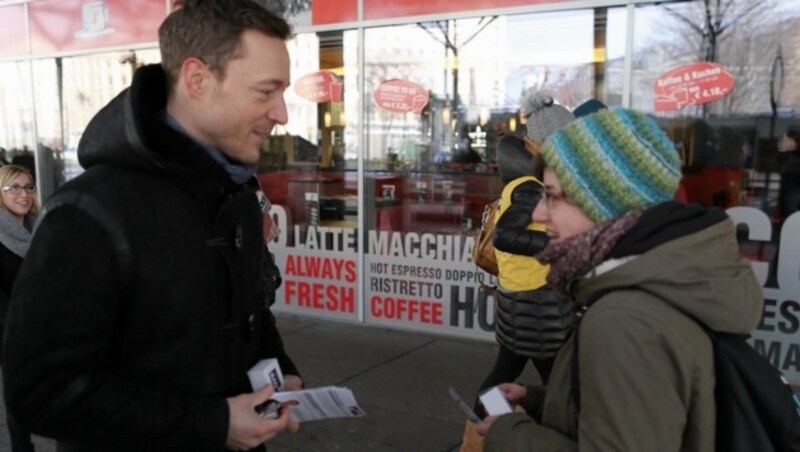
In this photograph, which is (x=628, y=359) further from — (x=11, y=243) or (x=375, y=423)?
(x=11, y=243)

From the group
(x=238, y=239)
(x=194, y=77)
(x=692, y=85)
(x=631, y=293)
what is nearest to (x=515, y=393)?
(x=631, y=293)

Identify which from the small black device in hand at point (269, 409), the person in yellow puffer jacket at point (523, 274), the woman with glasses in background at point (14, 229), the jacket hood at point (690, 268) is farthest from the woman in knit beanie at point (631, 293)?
the woman with glasses in background at point (14, 229)

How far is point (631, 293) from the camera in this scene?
140 centimetres

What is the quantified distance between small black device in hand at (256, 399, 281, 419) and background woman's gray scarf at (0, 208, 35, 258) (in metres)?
2.81

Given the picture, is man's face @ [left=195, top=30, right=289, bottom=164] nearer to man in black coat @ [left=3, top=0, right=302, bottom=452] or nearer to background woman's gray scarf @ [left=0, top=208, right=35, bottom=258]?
man in black coat @ [left=3, top=0, right=302, bottom=452]

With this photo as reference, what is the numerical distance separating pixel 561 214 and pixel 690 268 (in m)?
0.34

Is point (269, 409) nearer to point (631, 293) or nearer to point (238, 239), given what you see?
point (238, 239)

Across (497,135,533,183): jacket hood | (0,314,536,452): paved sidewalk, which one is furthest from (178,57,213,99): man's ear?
(0,314,536,452): paved sidewalk

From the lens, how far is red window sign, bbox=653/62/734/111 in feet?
17.1

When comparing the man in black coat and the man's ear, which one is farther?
the man's ear

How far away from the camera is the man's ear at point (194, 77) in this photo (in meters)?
1.56

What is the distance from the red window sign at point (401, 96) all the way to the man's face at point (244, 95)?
496 centimetres

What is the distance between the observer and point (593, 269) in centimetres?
151

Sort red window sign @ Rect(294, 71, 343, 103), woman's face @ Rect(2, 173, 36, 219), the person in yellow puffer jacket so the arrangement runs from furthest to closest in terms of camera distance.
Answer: red window sign @ Rect(294, 71, 343, 103)
woman's face @ Rect(2, 173, 36, 219)
the person in yellow puffer jacket
